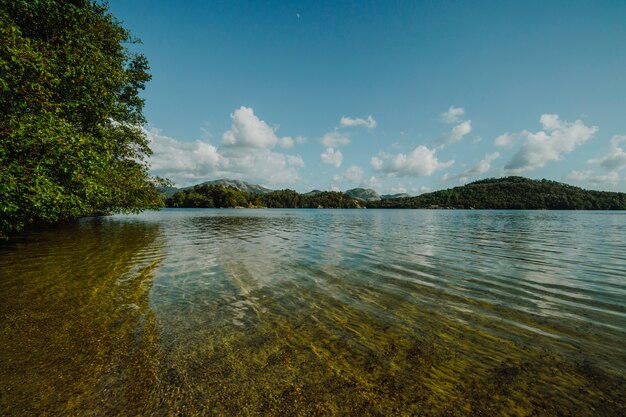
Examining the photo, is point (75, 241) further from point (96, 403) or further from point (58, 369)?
point (96, 403)

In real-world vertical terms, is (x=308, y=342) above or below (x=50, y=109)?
below

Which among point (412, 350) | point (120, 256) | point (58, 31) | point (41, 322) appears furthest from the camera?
point (58, 31)

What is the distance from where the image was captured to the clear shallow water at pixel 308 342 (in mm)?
4996

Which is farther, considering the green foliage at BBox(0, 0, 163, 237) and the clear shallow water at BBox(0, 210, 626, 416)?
the green foliage at BBox(0, 0, 163, 237)

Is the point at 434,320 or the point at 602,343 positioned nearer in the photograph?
the point at 602,343

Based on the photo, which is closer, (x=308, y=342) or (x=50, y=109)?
(x=308, y=342)

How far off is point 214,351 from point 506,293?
38.9 feet

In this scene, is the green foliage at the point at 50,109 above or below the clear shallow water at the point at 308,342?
above

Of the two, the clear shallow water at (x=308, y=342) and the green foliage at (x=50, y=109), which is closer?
the clear shallow water at (x=308, y=342)

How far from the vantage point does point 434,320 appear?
8828 mm

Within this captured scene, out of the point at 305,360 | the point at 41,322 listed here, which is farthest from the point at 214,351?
the point at 41,322

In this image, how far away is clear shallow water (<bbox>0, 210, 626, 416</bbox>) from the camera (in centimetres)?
500

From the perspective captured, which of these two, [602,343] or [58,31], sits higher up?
[58,31]

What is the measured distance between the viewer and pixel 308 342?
7266 mm
